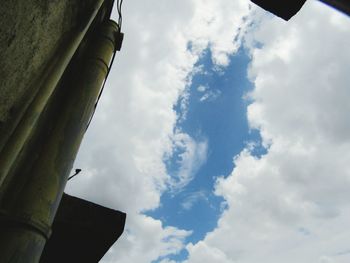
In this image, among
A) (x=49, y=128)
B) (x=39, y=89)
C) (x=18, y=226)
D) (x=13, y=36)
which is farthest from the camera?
(x=49, y=128)

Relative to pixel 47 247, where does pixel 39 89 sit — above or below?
above

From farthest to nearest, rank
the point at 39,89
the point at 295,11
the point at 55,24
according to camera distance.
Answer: the point at 55,24 < the point at 39,89 < the point at 295,11

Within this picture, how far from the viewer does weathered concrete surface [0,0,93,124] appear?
1657mm

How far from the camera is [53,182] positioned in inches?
86.4

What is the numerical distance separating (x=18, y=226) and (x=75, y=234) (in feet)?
2.24

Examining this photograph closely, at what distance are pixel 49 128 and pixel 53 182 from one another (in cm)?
58

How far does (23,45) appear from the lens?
187 centimetres

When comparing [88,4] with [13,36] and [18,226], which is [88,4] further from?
[18,226]

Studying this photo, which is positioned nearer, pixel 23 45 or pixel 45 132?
pixel 23 45

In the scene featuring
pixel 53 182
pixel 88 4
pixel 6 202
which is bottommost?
pixel 6 202

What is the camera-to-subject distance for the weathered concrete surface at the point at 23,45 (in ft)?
5.44

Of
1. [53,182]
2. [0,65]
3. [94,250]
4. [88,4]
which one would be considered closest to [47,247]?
[94,250]

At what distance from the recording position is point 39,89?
2.01 metres

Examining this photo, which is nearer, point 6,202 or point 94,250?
point 6,202
